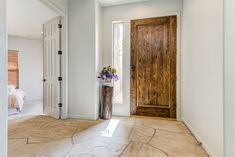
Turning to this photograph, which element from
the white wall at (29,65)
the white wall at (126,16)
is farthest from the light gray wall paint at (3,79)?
the white wall at (29,65)

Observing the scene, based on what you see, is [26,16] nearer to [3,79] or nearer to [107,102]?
[107,102]

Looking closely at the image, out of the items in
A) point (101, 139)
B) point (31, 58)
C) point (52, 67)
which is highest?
point (31, 58)

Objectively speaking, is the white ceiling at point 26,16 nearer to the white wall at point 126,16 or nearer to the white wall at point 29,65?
the white wall at point 29,65

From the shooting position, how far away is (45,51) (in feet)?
12.1

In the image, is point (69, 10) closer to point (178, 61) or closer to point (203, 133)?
point (178, 61)

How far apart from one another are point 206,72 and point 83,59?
2444 mm

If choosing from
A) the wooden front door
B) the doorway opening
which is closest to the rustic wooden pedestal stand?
the wooden front door

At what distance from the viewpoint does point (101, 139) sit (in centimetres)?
226

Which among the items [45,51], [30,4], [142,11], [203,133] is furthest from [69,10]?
[203,133]

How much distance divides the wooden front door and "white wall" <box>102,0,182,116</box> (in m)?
0.12

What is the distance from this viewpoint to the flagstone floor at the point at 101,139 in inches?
73.2

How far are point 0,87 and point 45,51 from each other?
2.76m

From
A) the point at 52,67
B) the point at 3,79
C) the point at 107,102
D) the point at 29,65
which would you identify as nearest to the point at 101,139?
the point at 107,102

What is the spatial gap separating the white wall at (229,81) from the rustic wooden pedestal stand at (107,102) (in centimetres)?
223
